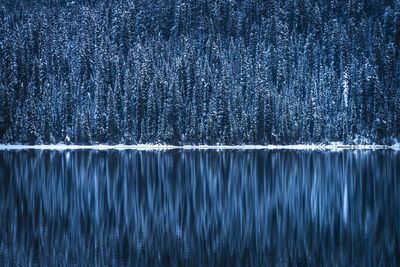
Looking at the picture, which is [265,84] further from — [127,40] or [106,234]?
[106,234]

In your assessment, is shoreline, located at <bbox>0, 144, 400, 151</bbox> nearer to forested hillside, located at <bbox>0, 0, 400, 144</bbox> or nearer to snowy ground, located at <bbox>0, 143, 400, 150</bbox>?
snowy ground, located at <bbox>0, 143, 400, 150</bbox>

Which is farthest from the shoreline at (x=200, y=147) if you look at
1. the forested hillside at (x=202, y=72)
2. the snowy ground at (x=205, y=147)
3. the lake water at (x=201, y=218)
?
the lake water at (x=201, y=218)

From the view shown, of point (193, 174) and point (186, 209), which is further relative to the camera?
point (193, 174)

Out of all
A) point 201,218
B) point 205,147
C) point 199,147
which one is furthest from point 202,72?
point 201,218

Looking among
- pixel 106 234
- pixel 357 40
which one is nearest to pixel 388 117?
pixel 357 40

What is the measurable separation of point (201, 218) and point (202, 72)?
91855mm

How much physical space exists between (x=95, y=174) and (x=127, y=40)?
96099 mm

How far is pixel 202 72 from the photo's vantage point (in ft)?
398

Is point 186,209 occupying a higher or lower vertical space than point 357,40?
lower

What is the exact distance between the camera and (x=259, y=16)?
15775 centimetres

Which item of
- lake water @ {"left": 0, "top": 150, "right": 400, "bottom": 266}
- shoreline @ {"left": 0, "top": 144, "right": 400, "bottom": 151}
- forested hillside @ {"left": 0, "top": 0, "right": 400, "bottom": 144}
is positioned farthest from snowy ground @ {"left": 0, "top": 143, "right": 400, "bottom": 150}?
lake water @ {"left": 0, "top": 150, "right": 400, "bottom": 266}

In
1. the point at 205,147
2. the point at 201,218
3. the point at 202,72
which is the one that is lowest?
the point at 201,218

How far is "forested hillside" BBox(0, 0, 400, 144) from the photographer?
11125 cm

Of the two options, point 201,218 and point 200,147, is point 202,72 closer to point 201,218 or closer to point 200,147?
point 200,147
